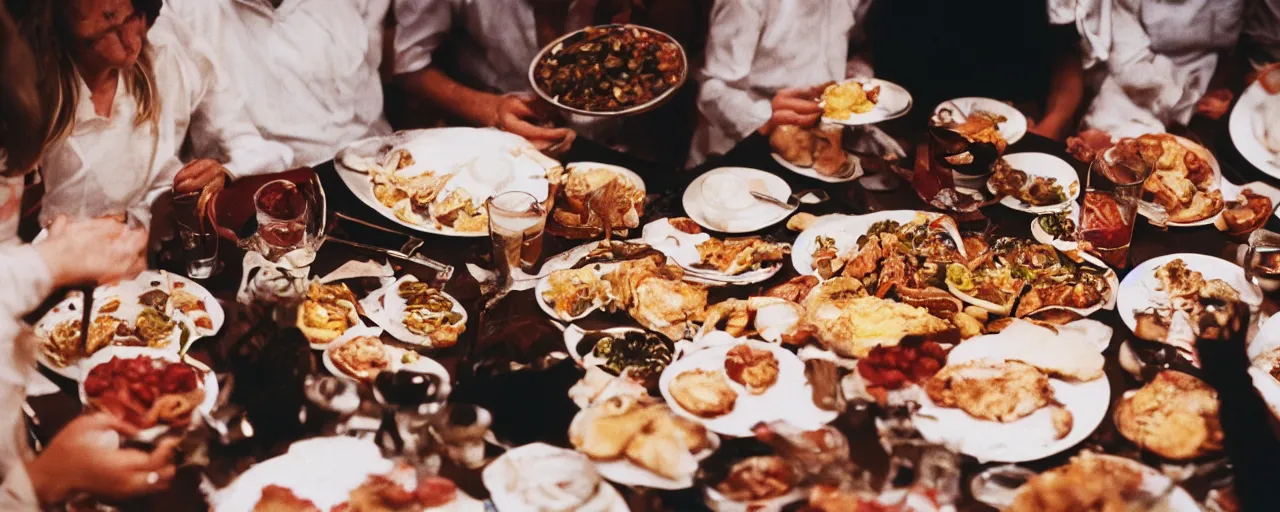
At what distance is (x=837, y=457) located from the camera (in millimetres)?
2053

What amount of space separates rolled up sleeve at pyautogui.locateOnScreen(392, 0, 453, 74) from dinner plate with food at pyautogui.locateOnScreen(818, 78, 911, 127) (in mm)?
968

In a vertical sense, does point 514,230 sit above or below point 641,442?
above

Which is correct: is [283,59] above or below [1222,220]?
above

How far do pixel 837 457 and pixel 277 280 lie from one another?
1.20 meters

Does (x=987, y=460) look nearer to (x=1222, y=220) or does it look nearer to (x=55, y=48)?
(x=1222, y=220)

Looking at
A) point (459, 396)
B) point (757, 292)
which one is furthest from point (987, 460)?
point (459, 396)

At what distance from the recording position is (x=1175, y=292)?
2.35 meters

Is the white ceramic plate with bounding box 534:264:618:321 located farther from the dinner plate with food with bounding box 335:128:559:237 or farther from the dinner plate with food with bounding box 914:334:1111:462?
the dinner plate with food with bounding box 914:334:1111:462

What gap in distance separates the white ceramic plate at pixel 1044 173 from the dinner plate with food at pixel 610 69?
32.4 inches

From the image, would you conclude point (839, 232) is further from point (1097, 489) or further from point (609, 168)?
point (1097, 489)

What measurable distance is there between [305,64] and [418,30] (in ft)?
0.92

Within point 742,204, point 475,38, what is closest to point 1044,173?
point 742,204

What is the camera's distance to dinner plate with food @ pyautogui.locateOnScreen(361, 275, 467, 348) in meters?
2.28

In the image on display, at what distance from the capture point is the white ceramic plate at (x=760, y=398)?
2.11 meters
